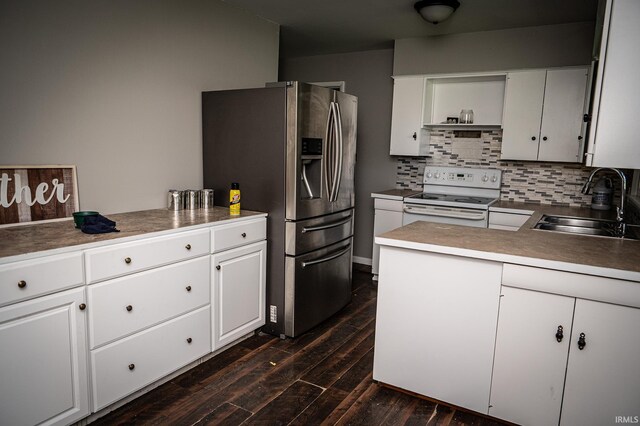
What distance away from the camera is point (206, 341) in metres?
2.61

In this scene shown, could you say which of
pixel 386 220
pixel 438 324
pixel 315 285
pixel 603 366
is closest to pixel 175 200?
pixel 315 285

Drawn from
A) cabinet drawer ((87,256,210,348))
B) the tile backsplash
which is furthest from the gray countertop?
the tile backsplash

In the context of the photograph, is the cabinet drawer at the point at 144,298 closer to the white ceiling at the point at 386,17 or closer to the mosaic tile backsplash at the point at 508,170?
the white ceiling at the point at 386,17

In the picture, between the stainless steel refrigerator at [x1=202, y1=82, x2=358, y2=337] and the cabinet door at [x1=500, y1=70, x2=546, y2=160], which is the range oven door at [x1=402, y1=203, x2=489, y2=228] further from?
the stainless steel refrigerator at [x1=202, y1=82, x2=358, y2=337]

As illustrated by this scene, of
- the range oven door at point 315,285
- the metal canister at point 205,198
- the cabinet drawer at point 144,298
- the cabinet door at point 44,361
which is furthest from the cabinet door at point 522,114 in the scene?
the cabinet door at point 44,361

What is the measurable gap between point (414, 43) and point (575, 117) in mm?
1630

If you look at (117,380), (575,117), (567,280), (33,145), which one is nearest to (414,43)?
(575,117)

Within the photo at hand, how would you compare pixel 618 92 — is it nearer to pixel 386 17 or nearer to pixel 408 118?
pixel 386 17

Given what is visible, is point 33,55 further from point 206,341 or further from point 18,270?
point 206,341

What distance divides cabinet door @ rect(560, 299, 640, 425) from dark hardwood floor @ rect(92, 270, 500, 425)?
446 millimetres

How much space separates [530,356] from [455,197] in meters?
2.41

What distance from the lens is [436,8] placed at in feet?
10.5

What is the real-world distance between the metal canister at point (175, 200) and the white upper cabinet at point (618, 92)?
7.74 ft

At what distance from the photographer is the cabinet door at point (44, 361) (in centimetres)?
167
